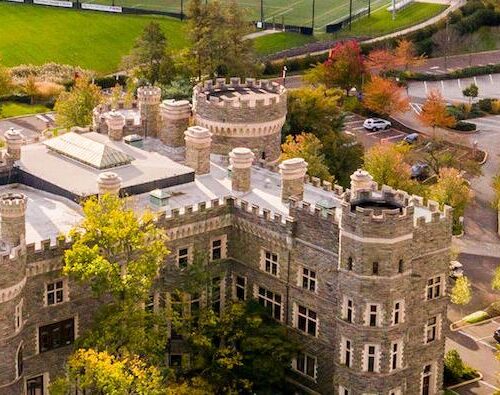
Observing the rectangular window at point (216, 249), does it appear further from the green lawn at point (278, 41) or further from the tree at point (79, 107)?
the green lawn at point (278, 41)

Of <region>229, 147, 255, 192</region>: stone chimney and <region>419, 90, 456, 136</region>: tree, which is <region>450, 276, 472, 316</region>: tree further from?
<region>419, 90, 456, 136</region>: tree

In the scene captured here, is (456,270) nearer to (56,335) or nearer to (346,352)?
(346,352)

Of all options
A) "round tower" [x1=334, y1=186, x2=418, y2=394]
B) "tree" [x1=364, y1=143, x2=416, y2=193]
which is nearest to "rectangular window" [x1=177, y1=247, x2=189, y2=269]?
"round tower" [x1=334, y1=186, x2=418, y2=394]

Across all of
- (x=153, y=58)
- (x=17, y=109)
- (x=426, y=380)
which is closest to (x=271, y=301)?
(x=426, y=380)

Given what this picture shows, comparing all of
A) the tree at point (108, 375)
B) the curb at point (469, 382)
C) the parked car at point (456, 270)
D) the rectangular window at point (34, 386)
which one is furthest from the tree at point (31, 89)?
the tree at point (108, 375)

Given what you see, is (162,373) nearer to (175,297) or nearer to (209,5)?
(175,297)

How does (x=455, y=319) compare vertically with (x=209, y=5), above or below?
below

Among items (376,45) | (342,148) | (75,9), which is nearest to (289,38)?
(376,45)
